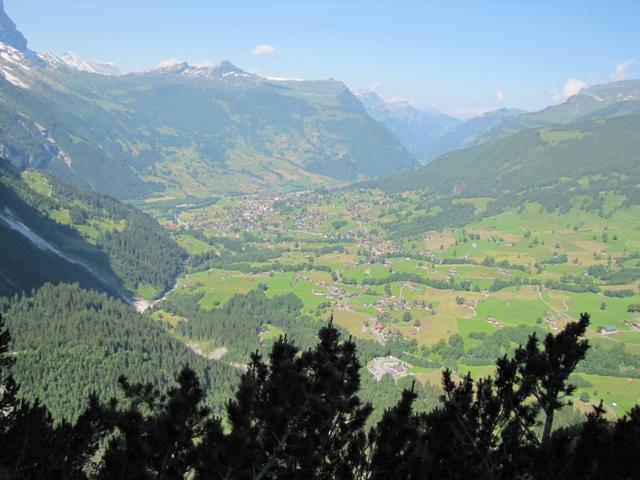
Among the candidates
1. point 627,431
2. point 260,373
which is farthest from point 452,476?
point 260,373

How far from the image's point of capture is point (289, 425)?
16.9 metres

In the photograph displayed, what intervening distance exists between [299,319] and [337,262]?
181ft

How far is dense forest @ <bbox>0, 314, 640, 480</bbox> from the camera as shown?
49.2 ft

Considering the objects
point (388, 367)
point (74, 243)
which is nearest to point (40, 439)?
point (388, 367)

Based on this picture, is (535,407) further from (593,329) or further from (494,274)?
(494,274)

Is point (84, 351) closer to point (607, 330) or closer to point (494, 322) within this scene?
point (494, 322)

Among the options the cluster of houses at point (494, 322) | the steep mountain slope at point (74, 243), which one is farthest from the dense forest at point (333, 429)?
the steep mountain slope at point (74, 243)

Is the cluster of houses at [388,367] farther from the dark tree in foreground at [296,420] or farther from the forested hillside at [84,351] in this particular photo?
the dark tree in foreground at [296,420]

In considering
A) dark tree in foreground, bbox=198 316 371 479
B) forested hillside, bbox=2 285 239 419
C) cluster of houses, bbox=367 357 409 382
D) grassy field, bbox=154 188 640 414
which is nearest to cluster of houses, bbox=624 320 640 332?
grassy field, bbox=154 188 640 414

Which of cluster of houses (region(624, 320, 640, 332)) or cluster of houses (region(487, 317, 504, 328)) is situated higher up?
cluster of houses (region(624, 320, 640, 332))

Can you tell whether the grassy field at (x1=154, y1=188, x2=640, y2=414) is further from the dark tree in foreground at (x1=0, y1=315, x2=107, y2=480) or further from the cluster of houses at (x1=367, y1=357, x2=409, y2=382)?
the dark tree in foreground at (x1=0, y1=315, x2=107, y2=480)

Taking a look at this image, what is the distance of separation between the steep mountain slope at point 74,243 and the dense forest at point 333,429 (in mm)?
105228

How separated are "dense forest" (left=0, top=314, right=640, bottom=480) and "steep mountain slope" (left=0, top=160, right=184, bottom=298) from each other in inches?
4143

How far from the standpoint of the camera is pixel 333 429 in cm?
1777
